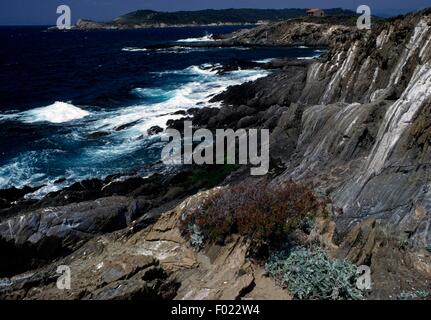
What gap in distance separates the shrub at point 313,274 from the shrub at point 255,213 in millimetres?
676

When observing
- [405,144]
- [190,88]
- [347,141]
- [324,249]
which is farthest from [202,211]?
[190,88]

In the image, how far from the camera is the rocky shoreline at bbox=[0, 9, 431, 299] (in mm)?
9992

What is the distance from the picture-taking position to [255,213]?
A: 11016 millimetres

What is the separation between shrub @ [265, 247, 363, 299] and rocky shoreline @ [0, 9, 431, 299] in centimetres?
30

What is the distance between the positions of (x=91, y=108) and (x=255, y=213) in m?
39.7

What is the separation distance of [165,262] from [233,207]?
7.58 ft

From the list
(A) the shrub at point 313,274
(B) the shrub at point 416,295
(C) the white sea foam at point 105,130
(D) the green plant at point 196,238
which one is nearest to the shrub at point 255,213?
(D) the green plant at point 196,238

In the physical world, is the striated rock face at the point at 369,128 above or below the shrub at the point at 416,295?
above

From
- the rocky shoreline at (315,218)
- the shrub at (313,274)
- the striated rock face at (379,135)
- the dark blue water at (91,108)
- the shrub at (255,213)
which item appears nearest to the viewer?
the shrub at (313,274)

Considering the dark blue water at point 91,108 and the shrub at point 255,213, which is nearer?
the shrub at point 255,213

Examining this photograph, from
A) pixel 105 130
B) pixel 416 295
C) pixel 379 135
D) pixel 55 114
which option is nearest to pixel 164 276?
pixel 416 295

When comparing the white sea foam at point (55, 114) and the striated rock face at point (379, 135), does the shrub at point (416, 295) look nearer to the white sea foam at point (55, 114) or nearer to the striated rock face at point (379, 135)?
the striated rock face at point (379, 135)

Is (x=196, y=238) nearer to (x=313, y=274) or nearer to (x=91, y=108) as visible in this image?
(x=313, y=274)

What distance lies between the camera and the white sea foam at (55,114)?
144ft
